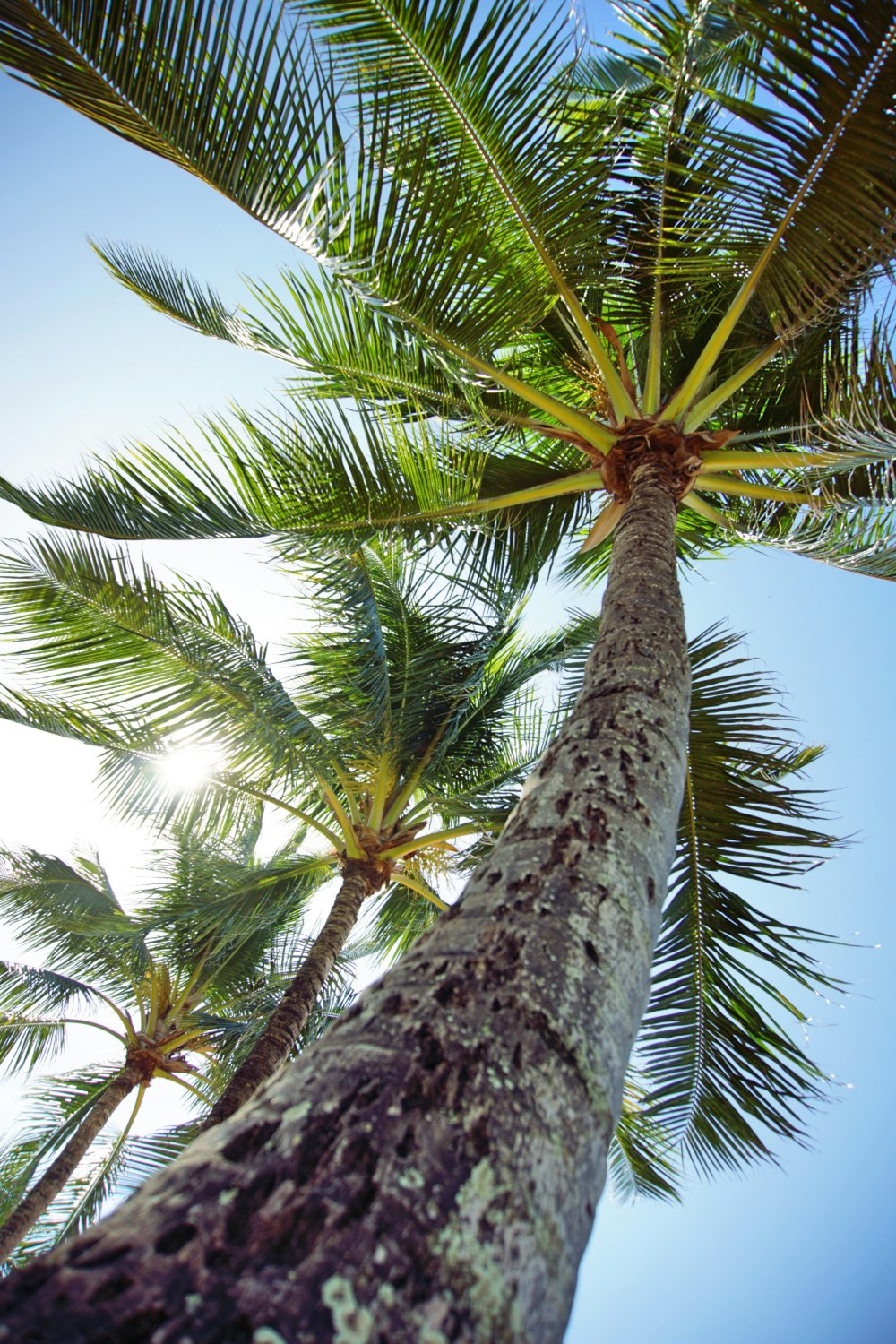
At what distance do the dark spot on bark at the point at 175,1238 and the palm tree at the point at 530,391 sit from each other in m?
0.05

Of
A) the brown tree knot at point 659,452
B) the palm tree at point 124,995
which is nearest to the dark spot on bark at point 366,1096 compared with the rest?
the brown tree knot at point 659,452

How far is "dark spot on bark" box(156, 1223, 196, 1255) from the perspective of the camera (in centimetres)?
64

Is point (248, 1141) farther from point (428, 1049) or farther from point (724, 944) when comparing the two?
point (724, 944)

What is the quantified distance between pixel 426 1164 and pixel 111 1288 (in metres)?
0.30

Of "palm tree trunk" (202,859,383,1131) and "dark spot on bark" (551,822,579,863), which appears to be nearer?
"dark spot on bark" (551,822,579,863)

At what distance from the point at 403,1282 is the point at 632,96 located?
17.1ft

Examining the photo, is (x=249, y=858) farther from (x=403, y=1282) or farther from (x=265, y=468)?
(x=403, y=1282)

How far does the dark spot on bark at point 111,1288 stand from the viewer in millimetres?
591

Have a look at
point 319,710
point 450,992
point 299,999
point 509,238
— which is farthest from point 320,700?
point 450,992

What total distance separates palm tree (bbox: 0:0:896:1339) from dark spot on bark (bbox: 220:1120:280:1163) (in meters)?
0.01

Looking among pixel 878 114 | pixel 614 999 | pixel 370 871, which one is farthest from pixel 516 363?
pixel 614 999

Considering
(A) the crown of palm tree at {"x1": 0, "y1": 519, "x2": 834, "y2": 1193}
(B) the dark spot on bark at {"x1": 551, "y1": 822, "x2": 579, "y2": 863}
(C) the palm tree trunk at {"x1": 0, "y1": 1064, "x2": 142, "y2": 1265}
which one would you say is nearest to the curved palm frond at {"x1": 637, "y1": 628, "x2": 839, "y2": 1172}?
(A) the crown of palm tree at {"x1": 0, "y1": 519, "x2": 834, "y2": 1193}

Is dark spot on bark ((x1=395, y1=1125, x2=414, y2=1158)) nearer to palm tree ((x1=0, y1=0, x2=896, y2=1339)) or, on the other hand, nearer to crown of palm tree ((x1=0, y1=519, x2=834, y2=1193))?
palm tree ((x1=0, y1=0, x2=896, y2=1339))

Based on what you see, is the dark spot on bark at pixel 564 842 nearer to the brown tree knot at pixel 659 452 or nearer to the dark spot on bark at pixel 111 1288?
the dark spot on bark at pixel 111 1288
